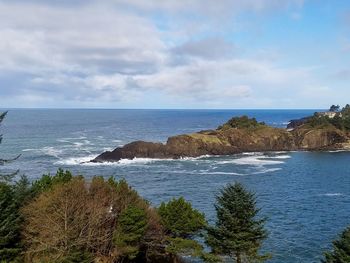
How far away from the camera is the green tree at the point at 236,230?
107 feet

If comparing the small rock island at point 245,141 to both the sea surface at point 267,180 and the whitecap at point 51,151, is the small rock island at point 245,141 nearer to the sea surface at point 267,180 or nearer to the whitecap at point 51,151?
the sea surface at point 267,180

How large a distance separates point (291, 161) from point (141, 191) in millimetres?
48000

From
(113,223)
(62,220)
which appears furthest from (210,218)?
(62,220)

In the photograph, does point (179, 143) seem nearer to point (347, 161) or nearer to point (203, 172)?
point (203, 172)

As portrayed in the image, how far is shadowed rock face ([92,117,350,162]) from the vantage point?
370 ft

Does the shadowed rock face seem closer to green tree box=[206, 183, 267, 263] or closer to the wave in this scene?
the wave

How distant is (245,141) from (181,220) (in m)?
89.2

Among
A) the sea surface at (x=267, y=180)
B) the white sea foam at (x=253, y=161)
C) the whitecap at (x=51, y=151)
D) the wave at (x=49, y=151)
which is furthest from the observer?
the wave at (x=49, y=151)

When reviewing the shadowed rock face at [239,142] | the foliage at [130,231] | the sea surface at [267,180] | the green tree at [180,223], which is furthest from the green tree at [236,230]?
the shadowed rock face at [239,142]

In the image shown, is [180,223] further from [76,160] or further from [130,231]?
[76,160]

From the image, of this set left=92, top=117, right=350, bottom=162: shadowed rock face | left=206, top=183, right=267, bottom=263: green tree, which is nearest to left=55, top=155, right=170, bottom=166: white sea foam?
left=92, top=117, right=350, bottom=162: shadowed rock face

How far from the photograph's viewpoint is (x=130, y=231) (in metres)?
36.0

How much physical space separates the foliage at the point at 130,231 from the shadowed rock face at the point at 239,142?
7320 cm

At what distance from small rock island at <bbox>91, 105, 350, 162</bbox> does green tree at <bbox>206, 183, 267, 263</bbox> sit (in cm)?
7591
